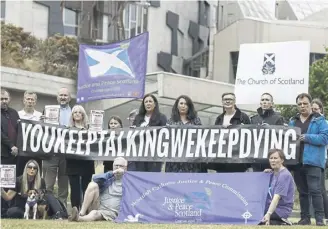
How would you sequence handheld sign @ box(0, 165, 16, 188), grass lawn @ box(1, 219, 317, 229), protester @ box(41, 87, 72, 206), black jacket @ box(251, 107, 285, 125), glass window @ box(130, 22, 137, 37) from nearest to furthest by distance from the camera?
grass lawn @ box(1, 219, 317, 229) → black jacket @ box(251, 107, 285, 125) → handheld sign @ box(0, 165, 16, 188) → protester @ box(41, 87, 72, 206) → glass window @ box(130, 22, 137, 37)

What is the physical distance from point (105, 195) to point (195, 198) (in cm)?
144

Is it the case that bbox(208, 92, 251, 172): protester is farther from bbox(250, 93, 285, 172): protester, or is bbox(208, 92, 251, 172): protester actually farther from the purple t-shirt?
the purple t-shirt

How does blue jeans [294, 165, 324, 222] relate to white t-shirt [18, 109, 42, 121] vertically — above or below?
below

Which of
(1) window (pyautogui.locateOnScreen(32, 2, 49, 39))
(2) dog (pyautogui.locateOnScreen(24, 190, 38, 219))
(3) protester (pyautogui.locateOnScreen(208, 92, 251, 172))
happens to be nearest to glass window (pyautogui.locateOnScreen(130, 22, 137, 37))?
(1) window (pyautogui.locateOnScreen(32, 2, 49, 39))

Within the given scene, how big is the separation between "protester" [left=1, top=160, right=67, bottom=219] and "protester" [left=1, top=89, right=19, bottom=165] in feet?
1.58

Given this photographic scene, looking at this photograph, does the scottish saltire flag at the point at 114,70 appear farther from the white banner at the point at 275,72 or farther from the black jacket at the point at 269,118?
the black jacket at the point at 269,118

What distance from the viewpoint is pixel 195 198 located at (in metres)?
11.1

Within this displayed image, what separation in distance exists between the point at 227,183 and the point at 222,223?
1.98 ft

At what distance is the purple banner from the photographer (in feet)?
35.7

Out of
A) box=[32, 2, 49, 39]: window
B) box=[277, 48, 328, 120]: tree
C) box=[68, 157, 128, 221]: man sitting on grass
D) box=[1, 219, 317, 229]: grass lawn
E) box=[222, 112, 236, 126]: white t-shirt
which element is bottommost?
box=[1, 219, 317, 229]: grass lawn

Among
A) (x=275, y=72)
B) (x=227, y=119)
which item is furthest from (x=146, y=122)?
(x=275, y=72)

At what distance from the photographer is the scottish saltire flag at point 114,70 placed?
56.9 ft

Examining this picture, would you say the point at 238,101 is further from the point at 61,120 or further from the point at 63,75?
the point at 63,75

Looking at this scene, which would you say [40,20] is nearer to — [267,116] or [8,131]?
[8,131]
